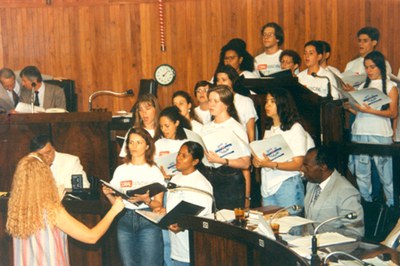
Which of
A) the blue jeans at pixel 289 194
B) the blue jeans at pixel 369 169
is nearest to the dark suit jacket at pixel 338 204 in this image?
the blue jeans at pixel 289 194

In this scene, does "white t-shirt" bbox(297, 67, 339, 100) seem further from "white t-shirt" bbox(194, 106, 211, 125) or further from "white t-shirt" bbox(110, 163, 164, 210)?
"white t-shirt" bbox(110, 163, 164, 210)

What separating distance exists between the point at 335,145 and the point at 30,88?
3.12 meters

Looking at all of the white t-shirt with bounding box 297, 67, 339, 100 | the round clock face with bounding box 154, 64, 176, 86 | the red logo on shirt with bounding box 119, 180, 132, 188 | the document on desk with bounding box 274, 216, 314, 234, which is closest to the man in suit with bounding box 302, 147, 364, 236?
the document on desk with bounding box 274, 216, 314, 234

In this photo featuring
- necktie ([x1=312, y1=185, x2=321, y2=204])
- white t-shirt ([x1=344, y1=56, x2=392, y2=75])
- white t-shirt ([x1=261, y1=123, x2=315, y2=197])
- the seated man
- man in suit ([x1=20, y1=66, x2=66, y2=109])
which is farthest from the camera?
man in suit ([x1=20, y1=66, x2=66, y2=109])

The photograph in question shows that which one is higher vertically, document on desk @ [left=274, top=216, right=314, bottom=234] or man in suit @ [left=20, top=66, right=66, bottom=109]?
man in suit @ [left=20, top=66, right=66, bottom=109]

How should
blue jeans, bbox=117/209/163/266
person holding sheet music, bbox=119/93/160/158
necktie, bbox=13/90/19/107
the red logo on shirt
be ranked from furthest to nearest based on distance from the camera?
1. necktie, bbox=13/90/19/107
2. person holding sheet music, bbox=119/93/160/158
3. the red logo on shirt
4. blue jeans, bbox=117/209/163/266

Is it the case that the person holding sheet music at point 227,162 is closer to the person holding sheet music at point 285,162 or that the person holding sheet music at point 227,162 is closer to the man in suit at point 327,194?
the person holding sheet music at point 285,162

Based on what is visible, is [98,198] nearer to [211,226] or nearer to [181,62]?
[211,226]

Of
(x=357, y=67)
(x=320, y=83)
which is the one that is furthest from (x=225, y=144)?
(x=357, y=67)

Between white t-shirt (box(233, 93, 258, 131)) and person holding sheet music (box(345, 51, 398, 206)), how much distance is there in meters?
0.80

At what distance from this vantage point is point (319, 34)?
8.39 meters

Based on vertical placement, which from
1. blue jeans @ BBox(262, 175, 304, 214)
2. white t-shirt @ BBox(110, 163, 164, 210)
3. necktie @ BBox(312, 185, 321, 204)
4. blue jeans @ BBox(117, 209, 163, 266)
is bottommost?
blue jeans @ BBox(117, 209, 163, 266)

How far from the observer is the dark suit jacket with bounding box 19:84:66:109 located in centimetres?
743

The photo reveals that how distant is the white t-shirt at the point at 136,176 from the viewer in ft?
17.8
